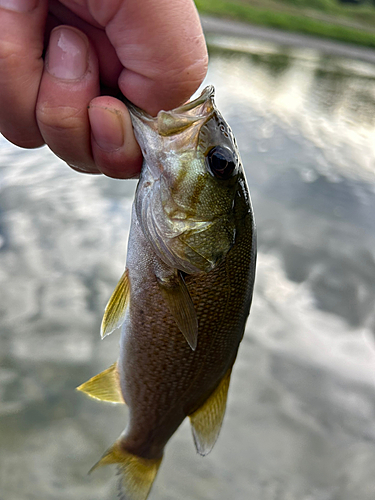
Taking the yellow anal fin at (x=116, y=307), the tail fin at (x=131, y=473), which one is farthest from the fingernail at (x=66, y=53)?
the tail fin at (x=131, y=473)

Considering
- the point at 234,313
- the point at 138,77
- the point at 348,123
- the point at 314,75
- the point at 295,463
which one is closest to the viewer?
the point at 138,77

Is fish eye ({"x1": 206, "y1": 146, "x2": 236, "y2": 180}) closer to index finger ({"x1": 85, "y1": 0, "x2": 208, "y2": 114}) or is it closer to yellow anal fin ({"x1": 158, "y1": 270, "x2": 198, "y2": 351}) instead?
index finger ({"x1": 85, "y1": 0, "x2": 208, "y2": 114})

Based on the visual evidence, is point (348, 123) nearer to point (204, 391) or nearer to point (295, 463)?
point (295, 463)

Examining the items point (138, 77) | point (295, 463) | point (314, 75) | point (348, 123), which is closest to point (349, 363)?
point (295, 463)

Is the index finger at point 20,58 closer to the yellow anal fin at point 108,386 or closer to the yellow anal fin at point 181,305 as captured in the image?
the yellow anal fin at point 181,305

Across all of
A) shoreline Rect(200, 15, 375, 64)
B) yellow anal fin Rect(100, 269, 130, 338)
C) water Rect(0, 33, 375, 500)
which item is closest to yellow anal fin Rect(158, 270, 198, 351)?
yellow anal fin Rect(100, 269, 130, 338)

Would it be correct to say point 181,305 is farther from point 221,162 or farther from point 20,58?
point 20,58
